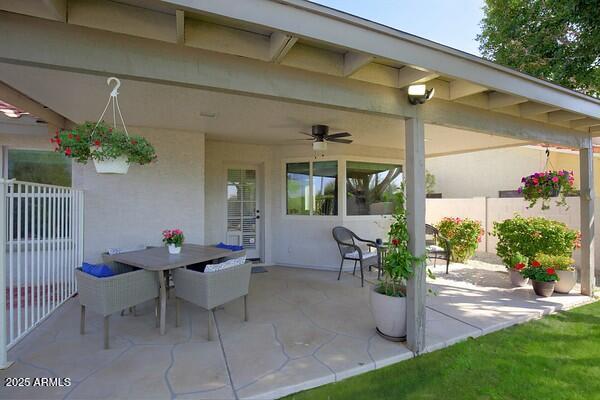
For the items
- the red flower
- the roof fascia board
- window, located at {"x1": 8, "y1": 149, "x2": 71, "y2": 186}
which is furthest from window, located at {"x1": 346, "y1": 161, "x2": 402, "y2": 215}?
window, located at {"x1": 8, "y1": 149, "x2": 71, "y2": 186}

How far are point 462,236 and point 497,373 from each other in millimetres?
4558

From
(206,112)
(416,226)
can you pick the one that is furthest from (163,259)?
(416,226)

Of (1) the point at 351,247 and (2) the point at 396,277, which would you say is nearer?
(2) the point at 396,277

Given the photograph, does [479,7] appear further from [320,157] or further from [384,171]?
[320,157]

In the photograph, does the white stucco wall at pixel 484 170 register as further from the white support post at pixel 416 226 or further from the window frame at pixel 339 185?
the white support post at pixel 416 226

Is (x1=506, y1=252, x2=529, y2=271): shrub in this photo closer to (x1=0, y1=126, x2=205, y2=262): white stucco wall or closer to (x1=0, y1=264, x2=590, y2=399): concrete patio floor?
(x1=0, y1=264, x2=590, y2=399): concrete patio floor

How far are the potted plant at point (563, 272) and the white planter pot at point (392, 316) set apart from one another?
3.13 m

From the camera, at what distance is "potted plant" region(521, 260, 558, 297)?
14.4 feet

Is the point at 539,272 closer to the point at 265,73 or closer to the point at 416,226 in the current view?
the point at 416,226

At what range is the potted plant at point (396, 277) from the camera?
2.86 m

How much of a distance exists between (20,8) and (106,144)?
0.95 metres

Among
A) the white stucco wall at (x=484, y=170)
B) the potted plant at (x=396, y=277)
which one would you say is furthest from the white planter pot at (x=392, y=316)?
the white stucco wall at (x=484, y=170)

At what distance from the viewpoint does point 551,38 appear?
696 centimetres

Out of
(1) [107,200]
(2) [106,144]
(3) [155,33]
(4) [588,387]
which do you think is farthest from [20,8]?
(4) [588,387]
